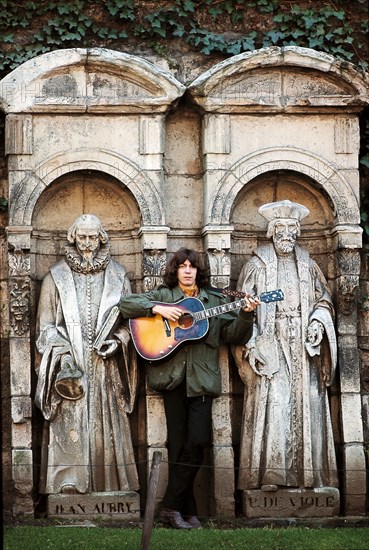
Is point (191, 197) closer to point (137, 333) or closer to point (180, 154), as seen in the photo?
point (180, 154)

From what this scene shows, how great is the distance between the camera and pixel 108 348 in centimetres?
1238

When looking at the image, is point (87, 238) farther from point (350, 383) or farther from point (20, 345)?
point (350, 383)

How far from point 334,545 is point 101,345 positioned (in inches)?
105

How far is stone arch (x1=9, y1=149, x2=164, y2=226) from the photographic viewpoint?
12.6m

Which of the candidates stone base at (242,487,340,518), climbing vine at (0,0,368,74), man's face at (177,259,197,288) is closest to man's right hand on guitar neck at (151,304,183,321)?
man's face at (177,259,197,288)

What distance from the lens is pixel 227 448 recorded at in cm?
1254

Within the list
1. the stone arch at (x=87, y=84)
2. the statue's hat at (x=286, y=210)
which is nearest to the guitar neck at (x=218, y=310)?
the statue's hat at (x=286, y=210)

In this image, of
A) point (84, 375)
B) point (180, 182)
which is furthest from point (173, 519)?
point (180, 182)

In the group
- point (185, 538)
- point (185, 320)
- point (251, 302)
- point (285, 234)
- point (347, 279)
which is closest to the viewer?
point (185, 538)

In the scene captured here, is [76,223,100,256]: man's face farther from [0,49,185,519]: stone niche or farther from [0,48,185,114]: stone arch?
[0,48,185,114]: stone arch

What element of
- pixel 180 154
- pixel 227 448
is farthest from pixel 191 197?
pixel 227 448

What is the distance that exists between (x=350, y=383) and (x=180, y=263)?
1.88m

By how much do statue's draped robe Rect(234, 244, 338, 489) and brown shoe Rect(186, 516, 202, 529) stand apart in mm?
604

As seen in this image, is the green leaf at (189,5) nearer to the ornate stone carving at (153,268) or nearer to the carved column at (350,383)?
the ornate stone carving at (153,268)
